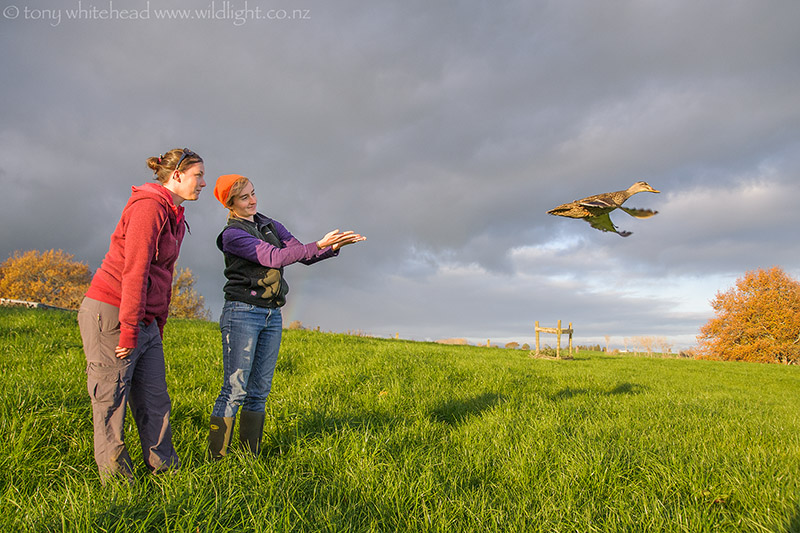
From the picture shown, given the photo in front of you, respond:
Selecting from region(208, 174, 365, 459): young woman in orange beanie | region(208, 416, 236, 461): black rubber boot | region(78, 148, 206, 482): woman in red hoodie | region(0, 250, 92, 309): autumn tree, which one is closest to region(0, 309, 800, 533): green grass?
region(208, 416, 236, 461): black rubber boot

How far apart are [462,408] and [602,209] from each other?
3.17 metres

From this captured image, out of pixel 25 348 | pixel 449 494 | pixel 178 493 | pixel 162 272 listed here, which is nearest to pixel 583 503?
pixel 449 494

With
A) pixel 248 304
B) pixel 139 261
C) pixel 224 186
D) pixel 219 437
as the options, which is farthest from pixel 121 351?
pixel 224 186

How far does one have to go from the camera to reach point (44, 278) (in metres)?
43.6

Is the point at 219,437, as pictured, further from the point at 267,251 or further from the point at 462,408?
the point at 462,408

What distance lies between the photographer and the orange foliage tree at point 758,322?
32188mm

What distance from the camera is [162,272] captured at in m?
2.99

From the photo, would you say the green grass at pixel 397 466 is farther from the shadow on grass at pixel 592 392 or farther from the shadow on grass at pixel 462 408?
the shadow on grass at pixel 592 392

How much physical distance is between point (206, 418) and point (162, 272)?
89.7 inches

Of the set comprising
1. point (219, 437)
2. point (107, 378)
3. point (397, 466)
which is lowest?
point (397, 466)

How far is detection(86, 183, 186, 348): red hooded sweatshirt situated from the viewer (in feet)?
8.91

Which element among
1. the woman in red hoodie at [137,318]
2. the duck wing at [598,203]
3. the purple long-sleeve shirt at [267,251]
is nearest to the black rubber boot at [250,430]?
the woman in red hoodie at [137,318]

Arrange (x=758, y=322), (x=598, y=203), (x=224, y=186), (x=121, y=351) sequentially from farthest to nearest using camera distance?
(x=758, y=322) < (x=598, y=203) < (x=224, y=186) < (x=121, y=351)

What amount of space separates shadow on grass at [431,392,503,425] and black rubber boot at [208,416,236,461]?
8.21ft
